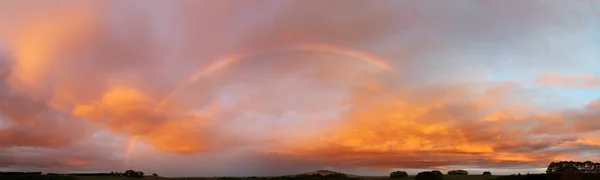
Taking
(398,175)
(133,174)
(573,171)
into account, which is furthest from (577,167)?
(133,174)

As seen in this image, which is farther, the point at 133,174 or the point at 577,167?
Result: the point at 133,174

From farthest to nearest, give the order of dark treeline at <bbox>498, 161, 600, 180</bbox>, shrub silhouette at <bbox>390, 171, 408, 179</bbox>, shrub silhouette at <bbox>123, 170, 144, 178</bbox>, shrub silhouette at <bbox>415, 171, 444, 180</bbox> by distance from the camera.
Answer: shrub silhouette at <bbox>123, 170, 144, 178</bbox> < shrub silhouette at <bbox>390, 171, 408, 179</bbox> < shrub silhouette at <bbox>415, 171, 444, 180</bbox> < dark treeline at <bbox>498, 161, 600, 180</bbox>

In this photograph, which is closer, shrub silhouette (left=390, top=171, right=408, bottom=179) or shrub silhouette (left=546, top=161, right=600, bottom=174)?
shrub silhouette (left=546, top=161, right=600, bottom=174)

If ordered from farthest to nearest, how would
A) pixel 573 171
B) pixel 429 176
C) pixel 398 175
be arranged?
pixel 398 175, pixel 429 176, pixel 573 171

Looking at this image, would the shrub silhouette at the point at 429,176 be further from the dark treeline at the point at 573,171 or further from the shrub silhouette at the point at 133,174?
the shrub silhouette at the point at 133,174

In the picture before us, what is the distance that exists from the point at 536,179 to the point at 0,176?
16009cm

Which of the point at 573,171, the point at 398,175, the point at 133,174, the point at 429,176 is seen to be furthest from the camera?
the point at 133,174

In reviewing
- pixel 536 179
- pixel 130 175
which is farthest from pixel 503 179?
pixel 130 175

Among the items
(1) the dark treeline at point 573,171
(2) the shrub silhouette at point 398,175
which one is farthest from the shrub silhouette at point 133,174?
(1) the dark treeline at point 573,171

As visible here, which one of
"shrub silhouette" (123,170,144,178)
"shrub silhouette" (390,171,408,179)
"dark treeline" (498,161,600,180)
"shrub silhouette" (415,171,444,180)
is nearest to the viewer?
"dark treeline" (498,161,600,180)

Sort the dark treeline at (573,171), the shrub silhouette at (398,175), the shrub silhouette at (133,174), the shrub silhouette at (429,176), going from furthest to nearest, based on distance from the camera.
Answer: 1. the shrub silhouette at (133,174)
2. the shrub silhouette at (398,175)
3. the shrub silhouette at (429,176)
4. the dark treeline at (573,171)

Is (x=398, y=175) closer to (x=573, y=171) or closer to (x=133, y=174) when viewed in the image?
(x=573, y=171)

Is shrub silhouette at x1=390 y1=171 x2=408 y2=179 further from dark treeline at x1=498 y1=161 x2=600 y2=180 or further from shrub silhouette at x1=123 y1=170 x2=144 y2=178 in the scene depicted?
shrub silhouette at x1=123 y1=170 x2=144 y2=178

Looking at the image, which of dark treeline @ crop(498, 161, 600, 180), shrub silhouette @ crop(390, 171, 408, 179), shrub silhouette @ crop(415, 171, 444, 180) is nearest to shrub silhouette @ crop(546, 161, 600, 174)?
dark treeline @ crop(498, 161, 600, 180)
